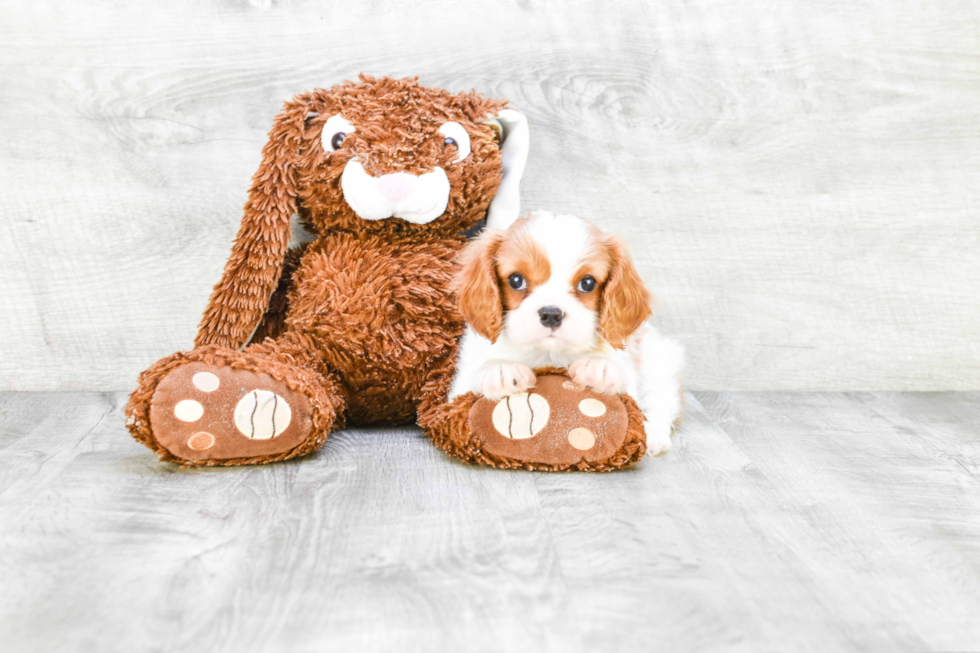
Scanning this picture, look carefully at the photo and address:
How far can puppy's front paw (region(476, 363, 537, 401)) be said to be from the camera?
42.4 inches

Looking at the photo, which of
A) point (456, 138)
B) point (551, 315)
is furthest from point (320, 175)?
point (551, 315)

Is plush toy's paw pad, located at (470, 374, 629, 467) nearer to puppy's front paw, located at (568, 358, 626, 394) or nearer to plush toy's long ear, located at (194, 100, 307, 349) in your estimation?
puppy's front paw, located at (568, 358, 626, 394)

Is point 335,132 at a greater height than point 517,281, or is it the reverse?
point 335,132

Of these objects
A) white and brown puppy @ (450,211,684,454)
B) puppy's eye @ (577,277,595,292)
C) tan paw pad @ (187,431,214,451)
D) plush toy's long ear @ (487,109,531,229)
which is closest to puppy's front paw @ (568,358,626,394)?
white and brown puppy @ (450,211,684,454)

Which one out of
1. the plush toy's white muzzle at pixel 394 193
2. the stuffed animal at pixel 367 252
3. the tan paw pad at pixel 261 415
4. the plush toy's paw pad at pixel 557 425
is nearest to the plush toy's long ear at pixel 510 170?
the stuffed animal at pixel 367 252

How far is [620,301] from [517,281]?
141 mm

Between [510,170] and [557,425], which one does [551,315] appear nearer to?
[557,425]

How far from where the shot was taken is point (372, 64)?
1.47m

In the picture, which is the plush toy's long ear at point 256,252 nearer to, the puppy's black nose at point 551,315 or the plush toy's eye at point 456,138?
the plush toy's eye at point 456,138

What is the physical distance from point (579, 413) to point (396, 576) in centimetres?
38

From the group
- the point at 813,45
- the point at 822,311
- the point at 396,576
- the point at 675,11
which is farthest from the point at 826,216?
the point at 396,576

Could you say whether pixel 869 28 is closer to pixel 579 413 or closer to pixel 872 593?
pixel 579 413

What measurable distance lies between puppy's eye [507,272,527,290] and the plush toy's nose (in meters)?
0.23

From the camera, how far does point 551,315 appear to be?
102 centimetres
